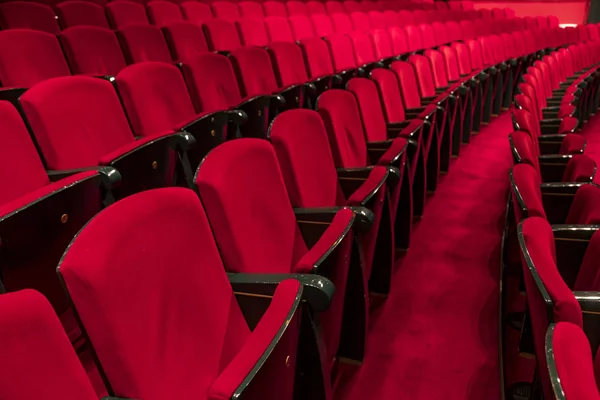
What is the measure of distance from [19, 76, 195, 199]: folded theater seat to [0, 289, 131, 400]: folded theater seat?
250mm

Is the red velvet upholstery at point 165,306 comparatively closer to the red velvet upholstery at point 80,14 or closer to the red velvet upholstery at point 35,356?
the red velvet upholstery at point 35,356

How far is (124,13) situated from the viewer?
1.15 m

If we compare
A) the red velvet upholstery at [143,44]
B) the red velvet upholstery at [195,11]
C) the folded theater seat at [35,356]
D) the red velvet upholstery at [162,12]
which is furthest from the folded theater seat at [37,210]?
the red velvet upholstery at [195,11]

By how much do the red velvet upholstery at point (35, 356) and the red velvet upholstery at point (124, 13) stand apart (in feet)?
3.38

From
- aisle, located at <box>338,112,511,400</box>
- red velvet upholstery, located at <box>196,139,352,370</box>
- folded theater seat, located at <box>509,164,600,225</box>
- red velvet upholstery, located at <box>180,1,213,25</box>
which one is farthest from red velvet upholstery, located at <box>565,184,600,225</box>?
red velvet upholstery, located at <box>180,1,213,25</box>

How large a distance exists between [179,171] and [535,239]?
0.36m

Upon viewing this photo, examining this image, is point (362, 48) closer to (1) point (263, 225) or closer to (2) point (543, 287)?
(1) point (263, 225)

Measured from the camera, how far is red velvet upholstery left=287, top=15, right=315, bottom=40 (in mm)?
1468

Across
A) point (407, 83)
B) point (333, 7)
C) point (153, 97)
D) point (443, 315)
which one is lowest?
point (443, 315)

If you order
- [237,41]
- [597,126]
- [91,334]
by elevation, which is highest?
[237,41]

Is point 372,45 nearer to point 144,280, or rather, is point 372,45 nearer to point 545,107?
point 545,107

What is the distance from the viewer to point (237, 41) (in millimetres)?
1237

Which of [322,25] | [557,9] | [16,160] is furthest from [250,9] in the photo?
[557,9]

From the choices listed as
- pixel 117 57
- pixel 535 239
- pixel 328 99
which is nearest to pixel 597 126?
pixel 328 99
